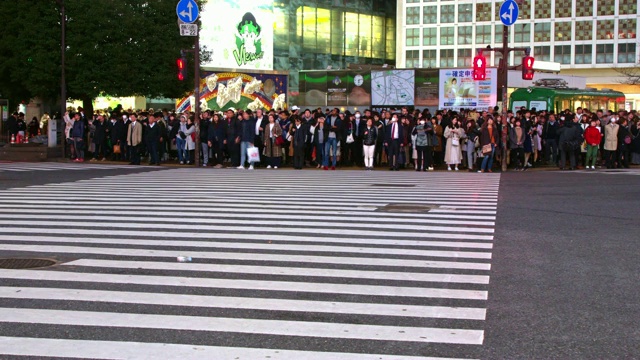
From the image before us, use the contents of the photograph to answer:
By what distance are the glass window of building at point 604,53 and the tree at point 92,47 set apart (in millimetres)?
54704

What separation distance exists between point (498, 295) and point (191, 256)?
3654 millimetres

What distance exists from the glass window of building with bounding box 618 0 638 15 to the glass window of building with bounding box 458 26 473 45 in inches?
575

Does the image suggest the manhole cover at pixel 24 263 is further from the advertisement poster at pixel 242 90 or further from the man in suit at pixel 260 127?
the advertisement poster at pixel 242 90

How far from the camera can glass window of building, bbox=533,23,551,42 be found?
82625 mm

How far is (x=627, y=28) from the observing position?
7850cm

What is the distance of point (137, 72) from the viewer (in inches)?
1422

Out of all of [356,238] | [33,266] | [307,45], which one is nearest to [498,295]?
[356,238]

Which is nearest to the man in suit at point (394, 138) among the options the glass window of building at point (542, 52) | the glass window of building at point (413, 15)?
the glass window of building at point (542, 52)

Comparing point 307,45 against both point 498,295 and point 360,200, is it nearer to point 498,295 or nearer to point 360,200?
point 360,200

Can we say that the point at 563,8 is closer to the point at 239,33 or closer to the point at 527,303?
the point at 239,33

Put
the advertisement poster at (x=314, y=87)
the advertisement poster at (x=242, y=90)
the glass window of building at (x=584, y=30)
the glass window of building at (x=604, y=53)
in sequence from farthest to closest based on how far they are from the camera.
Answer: the glass window of building at (x=584, y=30) → the glass window of building at (x=604, y=53) → the advertisement poster at (x=242, y=90) → the advertisement poster at (x=314, y=87)

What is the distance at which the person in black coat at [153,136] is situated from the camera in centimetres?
2877

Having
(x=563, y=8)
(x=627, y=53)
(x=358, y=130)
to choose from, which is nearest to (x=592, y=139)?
(x=358, y=130)

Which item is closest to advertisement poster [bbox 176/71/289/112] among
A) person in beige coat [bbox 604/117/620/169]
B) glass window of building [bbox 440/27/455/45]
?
person in beige coat [bbox 604/117/620/169]
